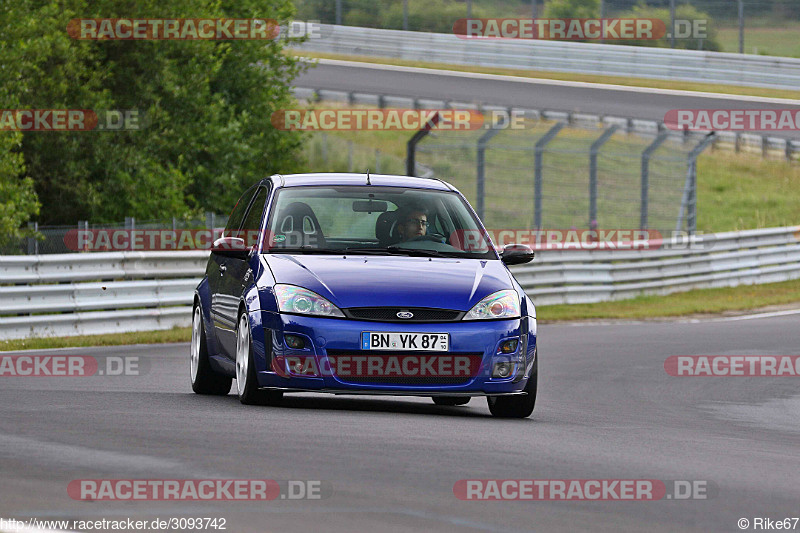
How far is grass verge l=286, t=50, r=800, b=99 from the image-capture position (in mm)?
45531

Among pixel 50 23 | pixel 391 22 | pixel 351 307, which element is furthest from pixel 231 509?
pixel 391 22

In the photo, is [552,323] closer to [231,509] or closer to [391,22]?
[231,509]

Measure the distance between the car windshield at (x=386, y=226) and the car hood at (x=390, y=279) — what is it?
0.24 m

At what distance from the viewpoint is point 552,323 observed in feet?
72.6

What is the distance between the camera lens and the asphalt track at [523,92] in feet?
139

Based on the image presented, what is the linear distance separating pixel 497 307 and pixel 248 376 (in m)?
1.59

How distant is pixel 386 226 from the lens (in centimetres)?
1016

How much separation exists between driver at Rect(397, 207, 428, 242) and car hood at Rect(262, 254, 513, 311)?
36 cm

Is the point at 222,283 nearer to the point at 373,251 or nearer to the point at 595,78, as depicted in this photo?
the point at 373,251

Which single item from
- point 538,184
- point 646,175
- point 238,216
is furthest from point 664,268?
point 238,216

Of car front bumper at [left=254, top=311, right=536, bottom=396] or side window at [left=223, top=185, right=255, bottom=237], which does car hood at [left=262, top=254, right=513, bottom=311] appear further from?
side window at [left=223, top=185, right=255, bottom=237]

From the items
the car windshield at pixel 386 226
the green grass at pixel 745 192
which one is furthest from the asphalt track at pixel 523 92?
the car windshield at pixel 386 226

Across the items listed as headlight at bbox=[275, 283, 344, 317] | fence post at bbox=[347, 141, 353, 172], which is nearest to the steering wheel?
headlight at bbox=[275, 283, 344, 317]

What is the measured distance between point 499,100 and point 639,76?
6343 millimetres
